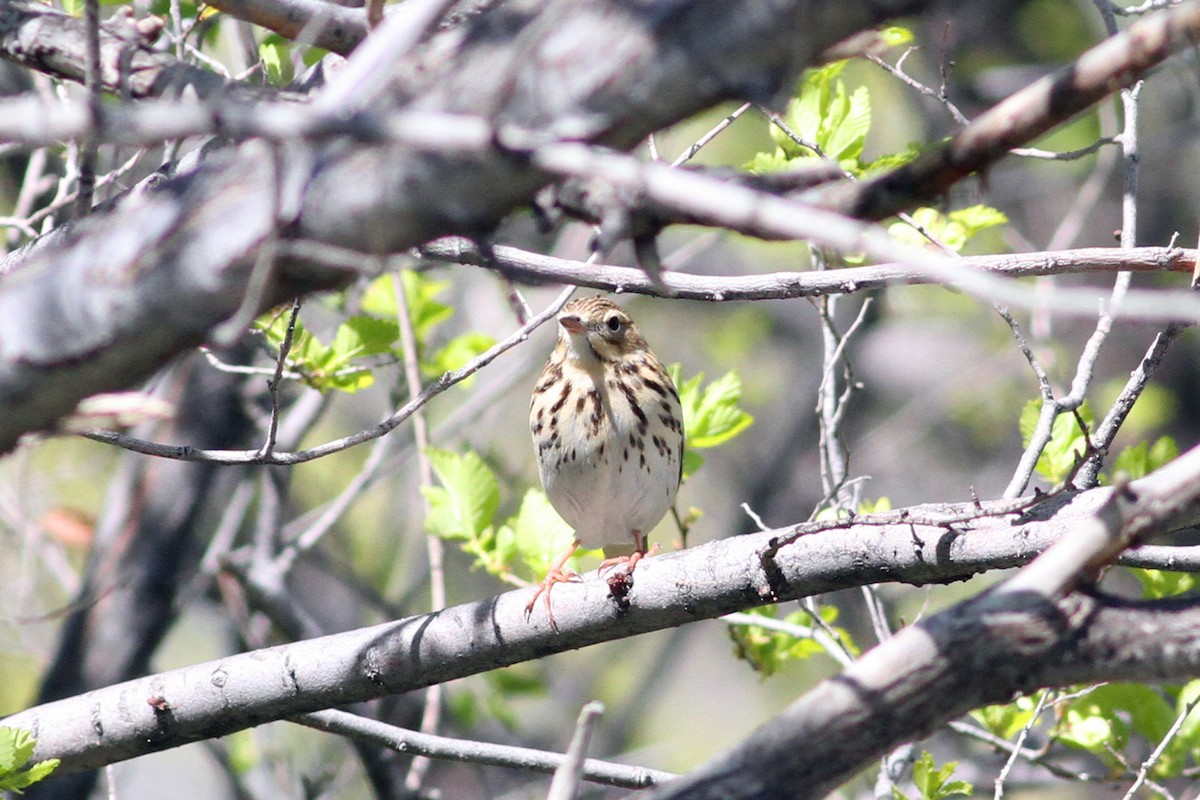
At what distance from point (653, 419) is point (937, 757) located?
3198 millimetres

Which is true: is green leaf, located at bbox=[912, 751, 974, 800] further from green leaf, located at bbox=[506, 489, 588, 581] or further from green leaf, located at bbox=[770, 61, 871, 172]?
green leaf, located at bbox=[770, 61, 871, 172]

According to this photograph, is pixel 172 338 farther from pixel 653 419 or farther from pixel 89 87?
pixel 653 419

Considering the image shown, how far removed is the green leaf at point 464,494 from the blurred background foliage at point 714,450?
4.15 ft

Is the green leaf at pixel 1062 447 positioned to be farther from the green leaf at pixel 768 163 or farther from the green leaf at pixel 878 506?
the green leaf at pixel 768 163

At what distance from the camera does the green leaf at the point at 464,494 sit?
467 cm

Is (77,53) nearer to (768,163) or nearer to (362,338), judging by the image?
(362,338)

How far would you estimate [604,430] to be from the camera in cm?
537

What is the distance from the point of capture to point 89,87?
2.32m

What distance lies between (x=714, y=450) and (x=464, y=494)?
239 inches

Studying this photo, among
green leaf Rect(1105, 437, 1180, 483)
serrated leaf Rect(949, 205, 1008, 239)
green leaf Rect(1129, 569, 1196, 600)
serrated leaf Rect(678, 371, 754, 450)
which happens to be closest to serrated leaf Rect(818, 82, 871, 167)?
serrated leaf Rect(949, 205, 1008, 239)

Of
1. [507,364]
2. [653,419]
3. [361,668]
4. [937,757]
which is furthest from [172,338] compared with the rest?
[937,757]

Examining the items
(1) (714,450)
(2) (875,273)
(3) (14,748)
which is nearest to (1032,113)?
(2) (875,273)

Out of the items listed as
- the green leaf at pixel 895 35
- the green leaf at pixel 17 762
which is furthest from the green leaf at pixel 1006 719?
the green leaf at pixel 17 762

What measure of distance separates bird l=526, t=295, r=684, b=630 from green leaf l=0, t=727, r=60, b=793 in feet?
7.91
